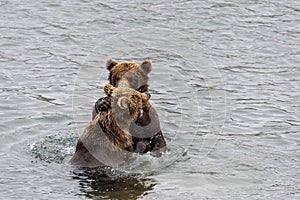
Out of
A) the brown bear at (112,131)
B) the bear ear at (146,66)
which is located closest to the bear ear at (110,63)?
the bear ear at (146,66)

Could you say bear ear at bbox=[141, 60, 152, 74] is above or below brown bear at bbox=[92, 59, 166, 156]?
above

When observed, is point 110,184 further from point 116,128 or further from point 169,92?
point 169,92

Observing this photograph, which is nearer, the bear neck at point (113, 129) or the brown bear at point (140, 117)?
the bear neck at point (113, 129)

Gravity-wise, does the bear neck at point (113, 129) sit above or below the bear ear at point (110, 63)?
below

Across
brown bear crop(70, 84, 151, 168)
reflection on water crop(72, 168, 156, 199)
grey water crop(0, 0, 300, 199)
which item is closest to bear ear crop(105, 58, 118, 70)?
brown bear crop(70, 84, 151, 168)

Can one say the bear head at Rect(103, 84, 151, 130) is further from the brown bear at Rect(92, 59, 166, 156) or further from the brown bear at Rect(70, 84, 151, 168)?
the brown bear at Rect(92, 59, 166, 156)

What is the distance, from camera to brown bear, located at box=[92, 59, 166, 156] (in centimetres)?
805

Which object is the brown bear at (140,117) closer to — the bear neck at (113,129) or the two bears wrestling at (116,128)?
the two bears wrestling at (116,128)

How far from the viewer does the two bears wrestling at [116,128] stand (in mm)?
7676

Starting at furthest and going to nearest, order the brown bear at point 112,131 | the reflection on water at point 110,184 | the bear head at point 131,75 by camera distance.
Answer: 1. the bear head at point 131,75
2. the brown bear at point 112,131
3. the reflection on water at point 110,184

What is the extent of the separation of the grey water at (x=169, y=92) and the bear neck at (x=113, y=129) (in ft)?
1.14

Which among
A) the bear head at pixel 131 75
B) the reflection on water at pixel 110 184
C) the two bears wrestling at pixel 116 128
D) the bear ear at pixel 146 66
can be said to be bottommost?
the reflection on water at pixel 110 184

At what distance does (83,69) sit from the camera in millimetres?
12641

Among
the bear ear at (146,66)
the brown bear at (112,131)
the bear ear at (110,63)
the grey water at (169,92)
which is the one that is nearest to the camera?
the brown bear at (112,131)
